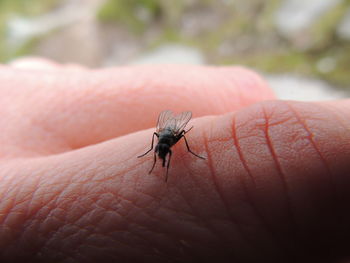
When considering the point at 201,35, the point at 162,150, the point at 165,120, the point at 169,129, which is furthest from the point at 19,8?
the point at 162,150

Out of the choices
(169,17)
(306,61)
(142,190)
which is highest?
(169,17)

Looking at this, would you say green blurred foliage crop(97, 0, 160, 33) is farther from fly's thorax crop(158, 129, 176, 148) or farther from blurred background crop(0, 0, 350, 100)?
fly's thorax crop(158, 129, 176, 148)

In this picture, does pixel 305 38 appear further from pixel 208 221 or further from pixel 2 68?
pixel 208 221

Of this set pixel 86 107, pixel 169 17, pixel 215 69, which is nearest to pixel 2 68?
pixel 86 107

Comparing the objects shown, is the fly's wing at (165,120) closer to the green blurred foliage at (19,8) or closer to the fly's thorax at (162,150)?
the fly's thorax at (162,150)

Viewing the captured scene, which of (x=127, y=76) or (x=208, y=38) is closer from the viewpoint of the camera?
(x=127, y=76)

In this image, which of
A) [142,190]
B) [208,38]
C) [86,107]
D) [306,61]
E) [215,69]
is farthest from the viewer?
[208,38]

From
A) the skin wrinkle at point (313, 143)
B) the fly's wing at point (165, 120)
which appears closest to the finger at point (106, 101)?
the fly's wing at point (165, 120)
